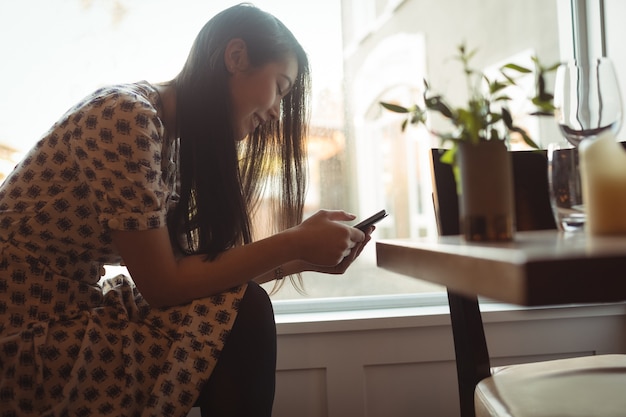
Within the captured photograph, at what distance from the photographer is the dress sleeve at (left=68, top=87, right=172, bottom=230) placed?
0.96 m

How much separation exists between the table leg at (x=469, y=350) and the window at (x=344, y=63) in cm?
66

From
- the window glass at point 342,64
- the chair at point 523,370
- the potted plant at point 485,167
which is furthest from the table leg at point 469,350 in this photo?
the window glass at point 342,64

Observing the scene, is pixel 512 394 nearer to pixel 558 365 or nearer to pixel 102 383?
pixel 558 365


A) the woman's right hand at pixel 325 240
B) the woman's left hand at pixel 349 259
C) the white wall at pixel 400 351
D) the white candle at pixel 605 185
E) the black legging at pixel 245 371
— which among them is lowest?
the white wall at pixel 400 351

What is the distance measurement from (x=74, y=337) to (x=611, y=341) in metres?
1.26

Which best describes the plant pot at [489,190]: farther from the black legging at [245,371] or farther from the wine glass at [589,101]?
the black legging at [245,371]

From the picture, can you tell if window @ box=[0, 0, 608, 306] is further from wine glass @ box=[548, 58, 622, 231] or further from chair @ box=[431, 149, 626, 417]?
wine glass @ box=[548, 58, 622, 231]

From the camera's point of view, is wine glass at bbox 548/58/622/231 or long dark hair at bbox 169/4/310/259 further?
long dark hair at bbox 169/4/310/259

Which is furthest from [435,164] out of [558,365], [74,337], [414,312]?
[74,337]

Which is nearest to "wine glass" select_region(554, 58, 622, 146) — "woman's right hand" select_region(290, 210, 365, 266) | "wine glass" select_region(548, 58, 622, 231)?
"wine glass" select_region(548, 58, 622, 231)

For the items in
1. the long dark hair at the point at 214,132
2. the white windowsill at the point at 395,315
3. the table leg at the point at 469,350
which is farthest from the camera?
the white windowsill at the point at 395,315

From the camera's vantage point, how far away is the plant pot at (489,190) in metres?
0.74

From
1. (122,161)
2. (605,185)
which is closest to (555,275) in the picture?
(605,185)

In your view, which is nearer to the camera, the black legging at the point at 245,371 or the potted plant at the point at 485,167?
the potted plant at the point at 485,167
